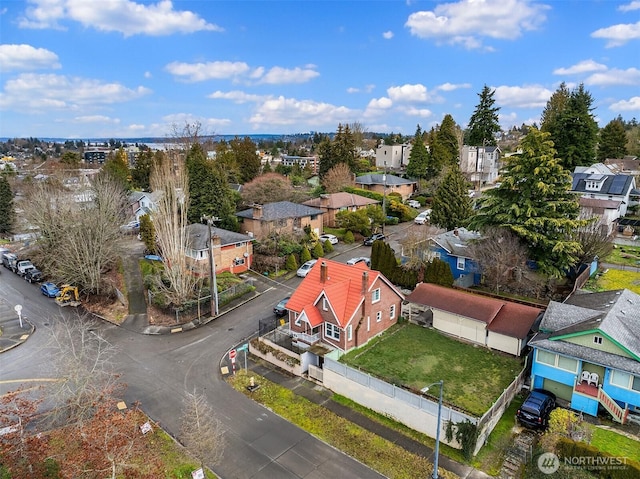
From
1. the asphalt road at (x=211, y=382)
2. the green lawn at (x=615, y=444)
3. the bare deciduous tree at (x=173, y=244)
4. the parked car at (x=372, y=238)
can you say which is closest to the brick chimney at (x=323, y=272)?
the asphalt road at (x=211, y=382)

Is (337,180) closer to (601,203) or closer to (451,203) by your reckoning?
(451,203)

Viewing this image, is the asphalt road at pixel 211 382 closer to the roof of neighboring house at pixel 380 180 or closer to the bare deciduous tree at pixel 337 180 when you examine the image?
the bare deciduous tree at pixel 337 180

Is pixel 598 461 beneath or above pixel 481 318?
beneath

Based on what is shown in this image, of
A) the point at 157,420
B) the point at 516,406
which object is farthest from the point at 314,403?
the point at 516,406

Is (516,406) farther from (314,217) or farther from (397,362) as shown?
(314,217)

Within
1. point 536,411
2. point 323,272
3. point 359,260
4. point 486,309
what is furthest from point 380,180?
point 536,411

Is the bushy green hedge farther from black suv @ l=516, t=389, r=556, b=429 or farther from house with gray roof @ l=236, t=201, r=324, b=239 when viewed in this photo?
house with gray roof @ l=236, t=201, r=324, b=239
